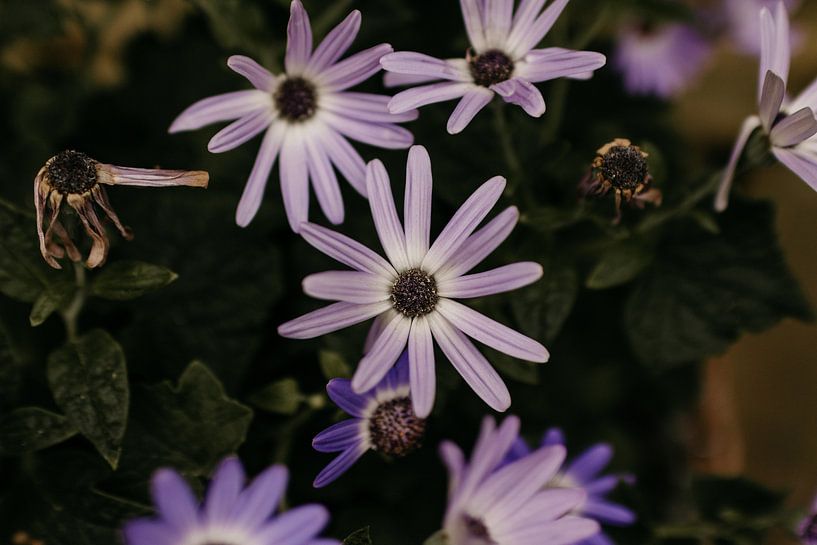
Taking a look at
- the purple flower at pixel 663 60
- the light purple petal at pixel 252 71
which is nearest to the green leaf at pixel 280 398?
the light purple petal at pixel 252 71

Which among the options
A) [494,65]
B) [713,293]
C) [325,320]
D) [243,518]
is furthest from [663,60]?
[243,518]

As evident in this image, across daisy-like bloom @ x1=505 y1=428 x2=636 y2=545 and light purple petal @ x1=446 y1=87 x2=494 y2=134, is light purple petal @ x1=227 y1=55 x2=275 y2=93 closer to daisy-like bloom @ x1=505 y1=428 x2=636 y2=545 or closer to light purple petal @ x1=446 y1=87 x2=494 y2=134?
light purple petal @ x1=446 y1=87 x2=494 y2=134

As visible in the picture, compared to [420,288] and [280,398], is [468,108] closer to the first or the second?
[420,288]

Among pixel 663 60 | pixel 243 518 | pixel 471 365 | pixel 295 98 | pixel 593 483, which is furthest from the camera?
pixel 663 60

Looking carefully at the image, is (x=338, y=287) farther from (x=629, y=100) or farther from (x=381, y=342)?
(x=629, y=100)

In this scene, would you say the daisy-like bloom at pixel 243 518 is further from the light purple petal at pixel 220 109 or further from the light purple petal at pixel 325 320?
the light purple petal at pixel 220 109

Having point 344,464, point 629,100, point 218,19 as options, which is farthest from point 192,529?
point 629,100

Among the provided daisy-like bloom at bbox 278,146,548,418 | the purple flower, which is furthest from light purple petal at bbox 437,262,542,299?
the purple flower
